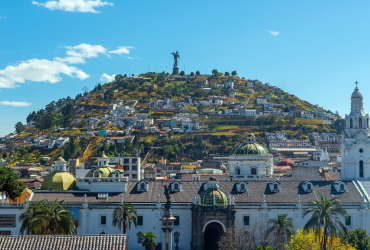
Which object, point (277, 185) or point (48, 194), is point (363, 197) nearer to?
point (277, 185)

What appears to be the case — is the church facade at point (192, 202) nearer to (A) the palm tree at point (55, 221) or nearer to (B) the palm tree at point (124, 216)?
(B) the palm tree at point (124, 216)

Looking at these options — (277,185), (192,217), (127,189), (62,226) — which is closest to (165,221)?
(62,226)

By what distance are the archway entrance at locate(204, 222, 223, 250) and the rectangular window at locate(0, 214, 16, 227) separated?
25047 mm

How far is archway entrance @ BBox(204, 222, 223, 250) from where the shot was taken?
6662 cm

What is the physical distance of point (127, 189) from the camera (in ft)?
237

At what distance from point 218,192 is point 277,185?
10739 millimetres

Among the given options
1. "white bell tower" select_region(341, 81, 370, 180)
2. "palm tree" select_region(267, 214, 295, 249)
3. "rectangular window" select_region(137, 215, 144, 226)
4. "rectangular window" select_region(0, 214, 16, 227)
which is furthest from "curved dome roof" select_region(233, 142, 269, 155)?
"rectangular window" select_region(0, 214, 16, 227)

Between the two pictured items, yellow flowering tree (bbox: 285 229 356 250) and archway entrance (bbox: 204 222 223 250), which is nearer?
yellow flowering tree (bbox: 285 229 356 250)

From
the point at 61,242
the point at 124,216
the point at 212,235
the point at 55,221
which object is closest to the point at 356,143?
the point at 212,235

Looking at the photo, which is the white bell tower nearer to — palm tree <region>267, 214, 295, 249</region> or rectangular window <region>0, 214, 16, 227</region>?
palm tree <region>267, 214, 295, 249</region>

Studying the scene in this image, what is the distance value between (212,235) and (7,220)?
1053 inches

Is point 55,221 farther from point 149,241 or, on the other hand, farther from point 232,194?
point 232,194

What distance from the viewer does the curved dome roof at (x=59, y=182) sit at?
73469 mm

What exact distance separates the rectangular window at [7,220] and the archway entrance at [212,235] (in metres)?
25.0
